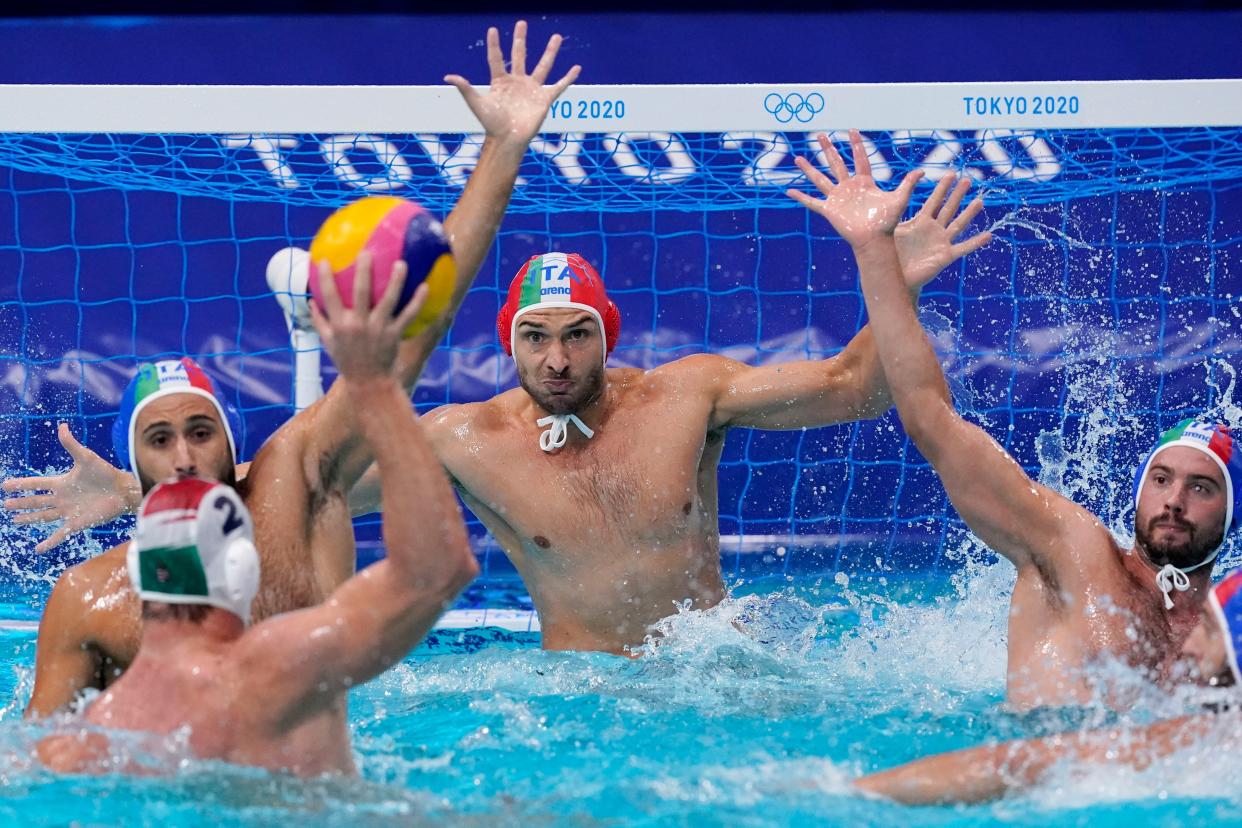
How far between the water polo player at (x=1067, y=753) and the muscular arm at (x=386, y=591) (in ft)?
3.40

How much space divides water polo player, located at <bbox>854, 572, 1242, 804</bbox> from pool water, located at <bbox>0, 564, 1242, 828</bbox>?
0.12 feet

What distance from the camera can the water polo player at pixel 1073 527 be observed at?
13.0ft

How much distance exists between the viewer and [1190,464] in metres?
3.98

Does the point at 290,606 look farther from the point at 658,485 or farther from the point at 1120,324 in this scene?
the point at 1120,324

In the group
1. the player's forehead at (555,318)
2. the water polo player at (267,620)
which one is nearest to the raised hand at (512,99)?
the player's forehead at (555,318)

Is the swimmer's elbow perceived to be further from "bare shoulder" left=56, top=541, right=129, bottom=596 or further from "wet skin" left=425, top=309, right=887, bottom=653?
"bare shoulder" left=56, top=541, right=129, bottom=596

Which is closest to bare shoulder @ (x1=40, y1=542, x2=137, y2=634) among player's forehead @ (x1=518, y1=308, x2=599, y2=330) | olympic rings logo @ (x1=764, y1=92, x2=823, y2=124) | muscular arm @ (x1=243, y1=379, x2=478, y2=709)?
muscular arm @ (x1=243, y1=379, x2=478, y2=709)

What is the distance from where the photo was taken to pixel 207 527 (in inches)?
114

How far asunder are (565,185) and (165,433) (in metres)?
3.17

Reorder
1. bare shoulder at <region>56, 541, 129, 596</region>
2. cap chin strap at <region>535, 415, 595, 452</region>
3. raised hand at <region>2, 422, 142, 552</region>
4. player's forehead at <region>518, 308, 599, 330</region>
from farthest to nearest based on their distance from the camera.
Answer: cap chin strap at <region>535, 415, 595, 452</region> < player's forehead at <region>518, 308, 599, 330</region> < raised hand at <region>2, 422, 142, 552</region> < bare shoulder at <region>56, 541, 129, 596</region>

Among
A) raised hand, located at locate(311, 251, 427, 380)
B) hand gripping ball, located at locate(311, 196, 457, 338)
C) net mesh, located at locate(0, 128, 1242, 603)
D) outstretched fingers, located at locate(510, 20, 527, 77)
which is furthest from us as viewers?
net mesh, located at locate(0, 128, 1242, 603)

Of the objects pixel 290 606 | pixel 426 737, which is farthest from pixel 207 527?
pixel 426 737

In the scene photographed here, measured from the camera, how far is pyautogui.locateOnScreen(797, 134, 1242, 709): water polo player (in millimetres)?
3957

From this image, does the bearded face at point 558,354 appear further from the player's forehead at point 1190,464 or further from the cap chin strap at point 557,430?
the player's forehead at point 1190,464
